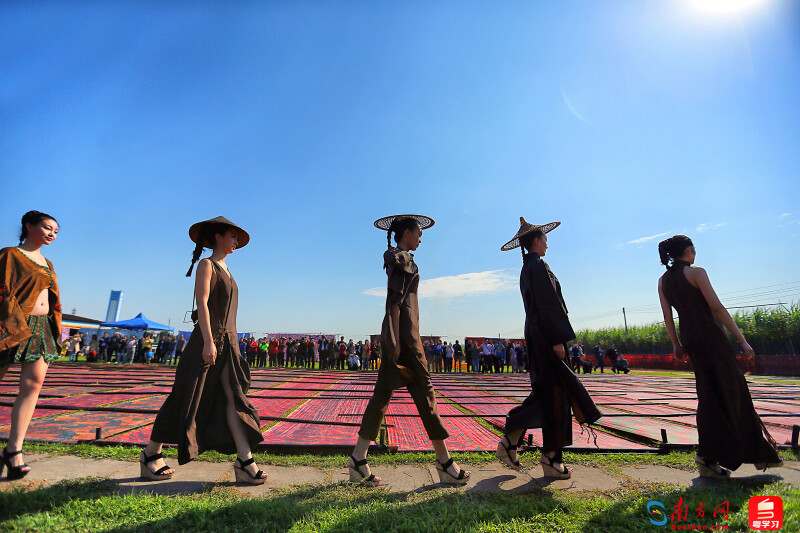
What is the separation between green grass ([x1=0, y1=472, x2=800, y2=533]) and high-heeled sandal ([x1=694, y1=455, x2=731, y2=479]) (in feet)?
1.13

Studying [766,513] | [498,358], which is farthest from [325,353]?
[766,513]

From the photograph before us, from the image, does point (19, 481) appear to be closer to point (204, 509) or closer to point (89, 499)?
point (89, 499)

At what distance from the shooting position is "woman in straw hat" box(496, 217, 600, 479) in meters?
2.98

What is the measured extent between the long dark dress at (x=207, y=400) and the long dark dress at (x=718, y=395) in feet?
11.4

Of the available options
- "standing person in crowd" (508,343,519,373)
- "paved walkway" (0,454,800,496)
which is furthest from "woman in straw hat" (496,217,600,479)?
"standing person in crowd" (508,343,519,373)

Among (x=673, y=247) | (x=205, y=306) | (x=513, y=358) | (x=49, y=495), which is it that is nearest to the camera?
(x=49, y=495)

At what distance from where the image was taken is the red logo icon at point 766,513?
207cm

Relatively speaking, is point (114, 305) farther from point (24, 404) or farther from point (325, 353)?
point (24, 404)

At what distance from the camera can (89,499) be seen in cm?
231

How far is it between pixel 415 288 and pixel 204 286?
1.59 m

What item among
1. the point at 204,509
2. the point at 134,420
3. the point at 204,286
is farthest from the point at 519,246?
the point at 134,420

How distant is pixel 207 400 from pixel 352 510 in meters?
1.41

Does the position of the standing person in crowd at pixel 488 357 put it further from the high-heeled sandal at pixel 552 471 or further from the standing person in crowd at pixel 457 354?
the high-heeled sandal at pixel 552 471

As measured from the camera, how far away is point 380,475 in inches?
117
